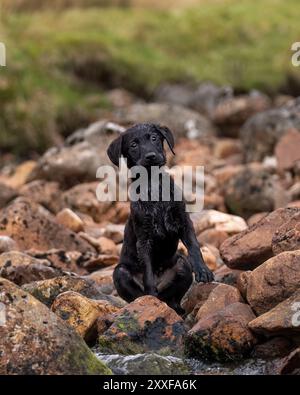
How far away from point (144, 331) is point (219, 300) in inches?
29.6

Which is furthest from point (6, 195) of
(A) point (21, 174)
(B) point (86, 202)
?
(A) point (21, 174)

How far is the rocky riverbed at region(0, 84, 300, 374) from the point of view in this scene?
7254 millimetres

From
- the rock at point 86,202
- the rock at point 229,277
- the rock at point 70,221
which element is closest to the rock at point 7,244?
the rock at point 70,221

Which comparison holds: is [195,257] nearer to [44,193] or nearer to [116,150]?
[116,150]

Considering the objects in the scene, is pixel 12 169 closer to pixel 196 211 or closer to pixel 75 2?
pixel 196 211

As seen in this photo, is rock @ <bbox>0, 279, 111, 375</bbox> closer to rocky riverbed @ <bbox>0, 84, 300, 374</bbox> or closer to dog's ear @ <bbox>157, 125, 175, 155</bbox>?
rocky riverbed @ <bbox>0, 84, 300, 374</bbox>

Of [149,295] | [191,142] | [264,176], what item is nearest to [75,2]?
[191,142]

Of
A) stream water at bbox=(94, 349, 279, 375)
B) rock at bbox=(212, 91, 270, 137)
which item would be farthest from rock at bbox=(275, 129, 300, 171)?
stream water at bbox=(94, 349, 279, 375)

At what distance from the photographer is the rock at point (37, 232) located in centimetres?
1282

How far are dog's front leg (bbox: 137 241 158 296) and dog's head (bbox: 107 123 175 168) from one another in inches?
30.2

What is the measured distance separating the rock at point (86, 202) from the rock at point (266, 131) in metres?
4.17

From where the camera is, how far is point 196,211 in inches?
565

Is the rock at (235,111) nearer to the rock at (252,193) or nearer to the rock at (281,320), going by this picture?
the rock at (252,193)

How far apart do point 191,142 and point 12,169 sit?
3.77 m
